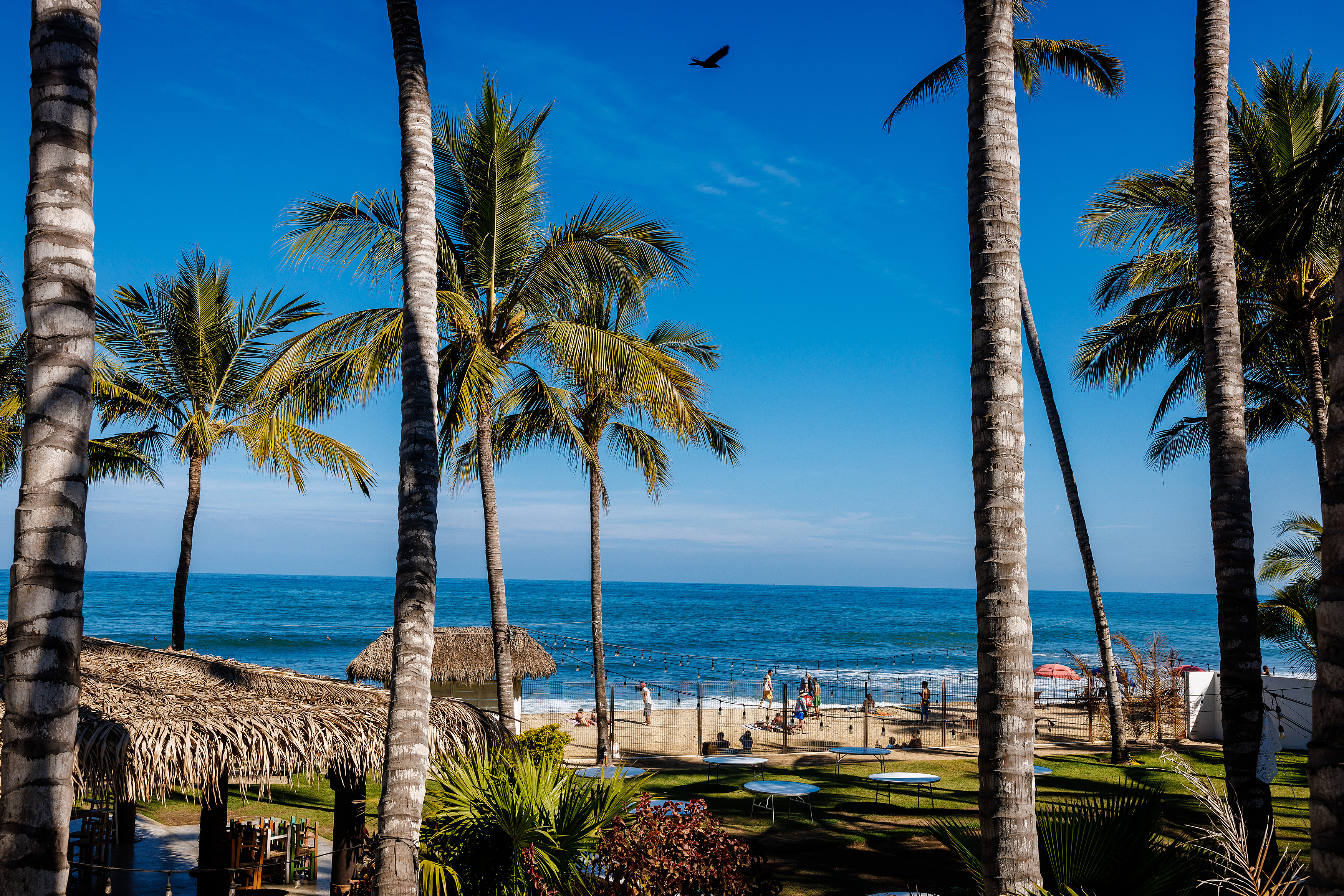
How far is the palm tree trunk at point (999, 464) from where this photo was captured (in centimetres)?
402

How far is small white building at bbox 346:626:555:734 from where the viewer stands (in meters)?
20.4

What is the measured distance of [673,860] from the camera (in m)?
5.40

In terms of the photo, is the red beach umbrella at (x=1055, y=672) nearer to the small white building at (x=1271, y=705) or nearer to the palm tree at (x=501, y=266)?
the small white building at (x=1271, y=705)

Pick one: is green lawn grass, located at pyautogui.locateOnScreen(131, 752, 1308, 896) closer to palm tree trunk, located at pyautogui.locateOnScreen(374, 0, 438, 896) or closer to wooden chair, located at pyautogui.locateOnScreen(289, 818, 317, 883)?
wooden chair, located at pyautogui.locateOnScreen(289, 818, 317, 883)

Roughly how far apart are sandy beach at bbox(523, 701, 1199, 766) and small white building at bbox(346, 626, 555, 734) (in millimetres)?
1215

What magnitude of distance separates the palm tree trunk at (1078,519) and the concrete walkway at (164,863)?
43.4 feet

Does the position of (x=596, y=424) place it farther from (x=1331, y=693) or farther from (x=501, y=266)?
(x=1331, y=693)

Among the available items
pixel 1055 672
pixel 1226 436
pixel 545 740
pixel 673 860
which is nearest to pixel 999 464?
pixel 673 860

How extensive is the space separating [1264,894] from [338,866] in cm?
933

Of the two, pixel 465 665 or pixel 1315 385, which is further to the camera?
pixel 465 665

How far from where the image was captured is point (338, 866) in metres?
9.70

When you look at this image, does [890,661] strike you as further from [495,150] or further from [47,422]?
[47,422]

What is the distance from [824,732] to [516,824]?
2017 cm

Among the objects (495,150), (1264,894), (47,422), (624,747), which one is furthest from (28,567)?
(624,747)
